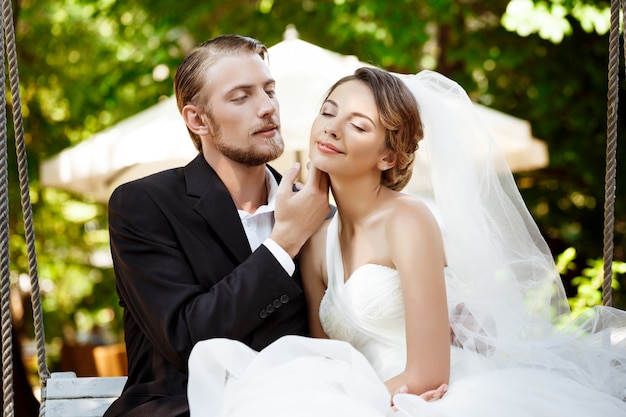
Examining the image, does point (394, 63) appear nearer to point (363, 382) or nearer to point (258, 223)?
point (258, 223)

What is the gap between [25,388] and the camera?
22.8 feet

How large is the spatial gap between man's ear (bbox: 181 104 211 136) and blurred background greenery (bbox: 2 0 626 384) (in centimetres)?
372

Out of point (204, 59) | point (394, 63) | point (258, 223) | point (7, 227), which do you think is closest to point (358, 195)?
point (258, 223)

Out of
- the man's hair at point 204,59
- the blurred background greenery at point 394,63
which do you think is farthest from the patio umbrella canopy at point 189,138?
the man's hair at point 204,59

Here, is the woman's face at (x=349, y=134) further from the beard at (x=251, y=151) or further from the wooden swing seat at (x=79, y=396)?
the wooden swing seat at (x=79, y=396)

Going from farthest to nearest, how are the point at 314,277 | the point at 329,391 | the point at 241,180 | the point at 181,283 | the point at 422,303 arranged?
the point at 241,180 < the point at 314,277 < the point at 181,283 < the point at 422,303 < the point at 329,391

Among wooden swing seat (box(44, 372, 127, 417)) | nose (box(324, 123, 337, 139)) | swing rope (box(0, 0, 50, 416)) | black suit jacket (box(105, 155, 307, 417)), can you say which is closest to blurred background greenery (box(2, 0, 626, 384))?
nose (box(324, 123, 337, 139))

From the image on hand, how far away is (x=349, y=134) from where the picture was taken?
3109mm

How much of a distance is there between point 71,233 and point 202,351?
29.8 ft

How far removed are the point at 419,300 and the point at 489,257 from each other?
1.64 feet

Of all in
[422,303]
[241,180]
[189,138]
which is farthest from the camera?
[189,138]

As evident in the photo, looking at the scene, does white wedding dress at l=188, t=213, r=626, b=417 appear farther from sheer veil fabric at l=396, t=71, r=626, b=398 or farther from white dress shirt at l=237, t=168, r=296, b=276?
white dress shirt at l=237, t=168, r=296, b=276

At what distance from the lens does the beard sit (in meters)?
3.41

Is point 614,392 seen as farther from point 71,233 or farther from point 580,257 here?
point 71,233
